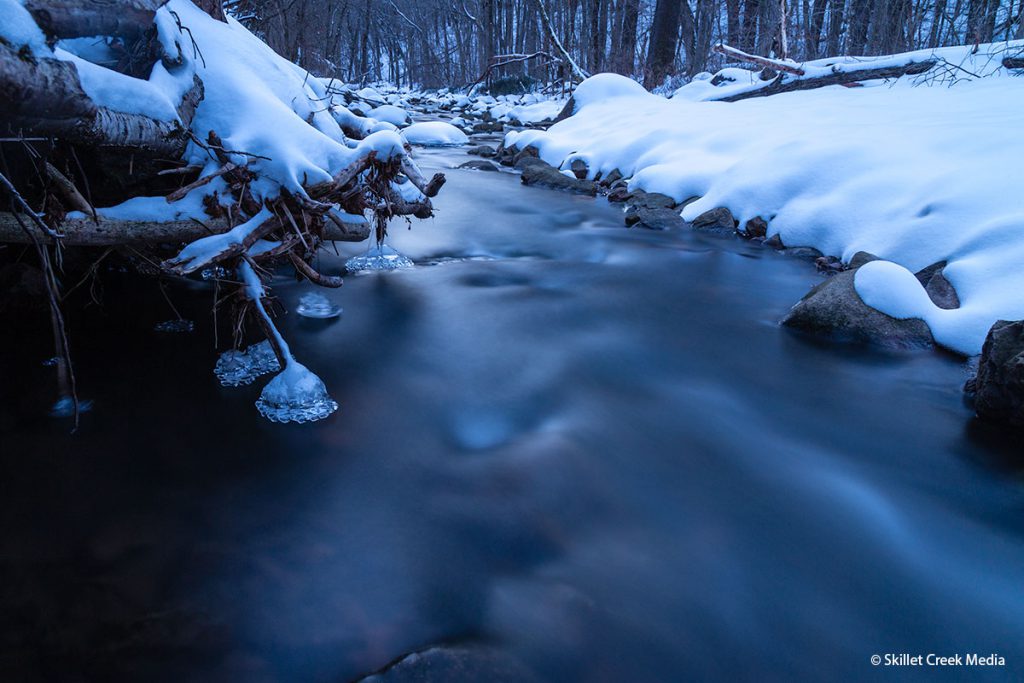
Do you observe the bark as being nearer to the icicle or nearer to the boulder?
the boulder

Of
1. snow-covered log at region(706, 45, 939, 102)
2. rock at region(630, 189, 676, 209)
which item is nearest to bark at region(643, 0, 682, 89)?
snow-covered log at region(706, 45, 939, 102)

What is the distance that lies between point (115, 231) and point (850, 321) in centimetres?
409

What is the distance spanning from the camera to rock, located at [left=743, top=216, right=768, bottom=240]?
6037mm

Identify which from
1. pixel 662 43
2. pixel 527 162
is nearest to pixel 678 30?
pixel 662 43

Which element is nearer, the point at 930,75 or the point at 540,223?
the point at 540,223

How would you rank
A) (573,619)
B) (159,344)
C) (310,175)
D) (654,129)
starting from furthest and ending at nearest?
(654,129), (159,344), (310,175), (573,619)

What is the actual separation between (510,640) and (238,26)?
4.14 m

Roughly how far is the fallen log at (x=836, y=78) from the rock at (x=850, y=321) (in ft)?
20.4

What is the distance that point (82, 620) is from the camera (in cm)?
168

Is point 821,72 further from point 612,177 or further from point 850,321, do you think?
point 850,321

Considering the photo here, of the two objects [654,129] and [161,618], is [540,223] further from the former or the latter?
[161,618]

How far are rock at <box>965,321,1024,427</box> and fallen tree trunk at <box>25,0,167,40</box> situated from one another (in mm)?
4229

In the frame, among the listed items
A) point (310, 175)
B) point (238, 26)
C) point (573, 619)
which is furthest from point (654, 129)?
point (573, 619)

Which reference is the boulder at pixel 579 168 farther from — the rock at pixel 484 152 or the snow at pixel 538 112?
the snow at pixel 538 112
